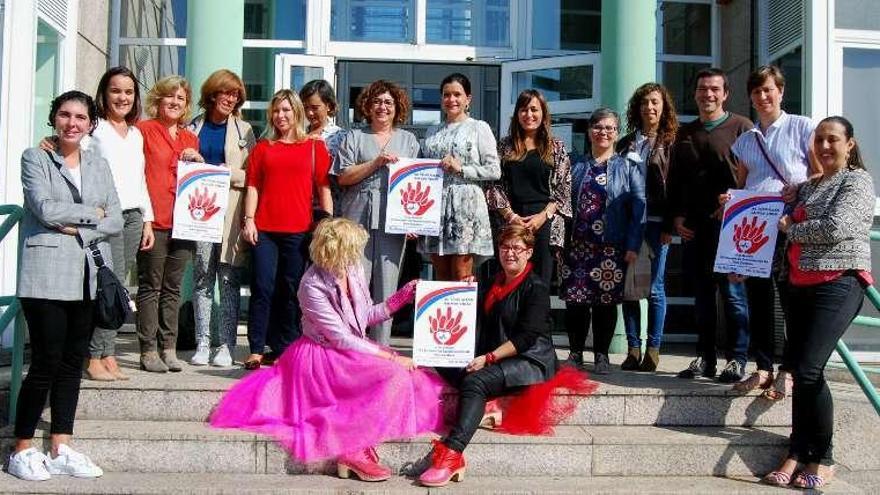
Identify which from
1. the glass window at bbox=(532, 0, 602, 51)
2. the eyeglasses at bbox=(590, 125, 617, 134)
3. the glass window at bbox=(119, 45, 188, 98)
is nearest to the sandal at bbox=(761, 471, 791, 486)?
the eyeglasses at bbox=(590, 125, 617, 134)

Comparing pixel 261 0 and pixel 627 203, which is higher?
pixel 261 0

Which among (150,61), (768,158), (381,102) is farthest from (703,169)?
(150,61)

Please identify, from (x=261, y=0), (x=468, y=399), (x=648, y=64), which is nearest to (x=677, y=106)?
(x=648, y=64)

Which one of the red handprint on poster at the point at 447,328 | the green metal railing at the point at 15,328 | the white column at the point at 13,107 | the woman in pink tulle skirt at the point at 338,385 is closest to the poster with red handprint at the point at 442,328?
the red handprint on poster at the point at 447,328

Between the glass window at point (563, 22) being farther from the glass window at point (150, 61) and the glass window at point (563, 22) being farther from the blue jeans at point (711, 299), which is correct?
the blue jeans at point (711, 299)

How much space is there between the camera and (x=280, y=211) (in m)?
5.55

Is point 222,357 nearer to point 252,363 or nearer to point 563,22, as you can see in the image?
point 252,363

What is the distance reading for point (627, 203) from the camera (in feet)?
19.3

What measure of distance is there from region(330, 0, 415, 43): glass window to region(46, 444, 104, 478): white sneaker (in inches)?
221

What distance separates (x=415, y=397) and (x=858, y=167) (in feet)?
9.03

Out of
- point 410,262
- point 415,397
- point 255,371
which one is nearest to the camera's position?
point 415,397

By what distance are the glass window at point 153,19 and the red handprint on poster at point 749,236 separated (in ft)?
20.8

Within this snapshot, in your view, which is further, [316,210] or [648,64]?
[648,64]

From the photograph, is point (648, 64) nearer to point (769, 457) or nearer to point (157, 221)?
point (769, 457)
